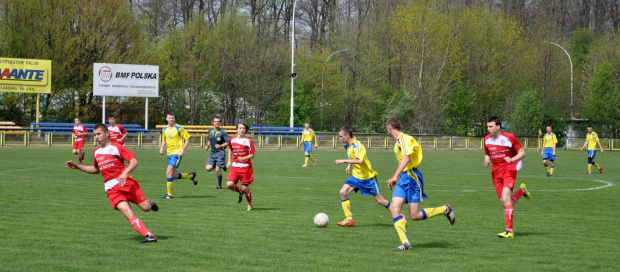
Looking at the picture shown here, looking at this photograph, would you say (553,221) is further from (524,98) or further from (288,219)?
(524,98)

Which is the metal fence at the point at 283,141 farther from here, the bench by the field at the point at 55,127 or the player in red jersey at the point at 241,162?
the player in red jersey at the point at 241,162

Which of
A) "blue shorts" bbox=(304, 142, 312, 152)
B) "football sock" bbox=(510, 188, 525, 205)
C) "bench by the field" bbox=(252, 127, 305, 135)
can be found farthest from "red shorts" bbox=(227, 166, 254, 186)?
"bench by the field" bbox=(252, 127, 305, 135)

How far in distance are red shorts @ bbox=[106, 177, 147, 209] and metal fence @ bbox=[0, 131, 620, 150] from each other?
33471mm

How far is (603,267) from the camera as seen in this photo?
26.8ft

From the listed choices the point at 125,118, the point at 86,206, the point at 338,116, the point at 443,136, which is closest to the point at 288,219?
the point at 86,206

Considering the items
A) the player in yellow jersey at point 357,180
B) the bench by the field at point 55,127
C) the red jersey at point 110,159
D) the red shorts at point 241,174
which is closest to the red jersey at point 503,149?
the player in yellow jersey at point 357,180

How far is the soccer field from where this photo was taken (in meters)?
8.21

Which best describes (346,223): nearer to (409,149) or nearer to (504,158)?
(409,149)

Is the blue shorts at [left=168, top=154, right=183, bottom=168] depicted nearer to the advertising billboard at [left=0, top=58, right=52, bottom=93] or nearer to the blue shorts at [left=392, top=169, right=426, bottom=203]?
the blue shorts at [left=392, top=169, right=426, bottom=203]

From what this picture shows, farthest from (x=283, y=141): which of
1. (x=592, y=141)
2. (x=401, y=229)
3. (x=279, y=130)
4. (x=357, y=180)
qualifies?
(x=401, y=229)

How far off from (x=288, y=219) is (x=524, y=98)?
153 feet

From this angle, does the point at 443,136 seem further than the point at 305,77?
No

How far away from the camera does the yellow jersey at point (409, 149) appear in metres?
9.35

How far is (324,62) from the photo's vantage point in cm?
6059
